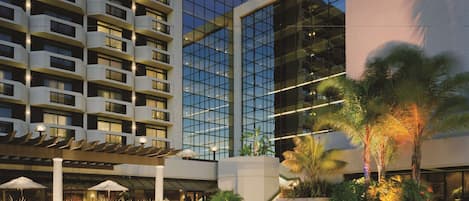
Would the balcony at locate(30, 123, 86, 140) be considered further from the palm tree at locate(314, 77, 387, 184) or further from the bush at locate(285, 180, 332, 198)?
the palm tree at locate(314, 77, 387, 184)

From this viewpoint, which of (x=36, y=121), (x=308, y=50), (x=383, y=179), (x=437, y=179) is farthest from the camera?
(x=308, y=50)

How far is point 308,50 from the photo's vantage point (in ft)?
126

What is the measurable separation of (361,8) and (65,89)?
2000cm

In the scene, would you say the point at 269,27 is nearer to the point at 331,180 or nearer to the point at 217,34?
the point at 217,34

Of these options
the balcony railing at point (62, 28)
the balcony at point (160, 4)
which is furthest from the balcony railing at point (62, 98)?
the balcony at point (160, 4)

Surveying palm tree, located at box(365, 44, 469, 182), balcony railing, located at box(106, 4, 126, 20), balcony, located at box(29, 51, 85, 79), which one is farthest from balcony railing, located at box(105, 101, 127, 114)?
palm tree, located at box(365, 44, 469, 182)

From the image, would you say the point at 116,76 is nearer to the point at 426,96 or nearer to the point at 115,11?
the point at 115,11

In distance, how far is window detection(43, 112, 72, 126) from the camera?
32.7 meters

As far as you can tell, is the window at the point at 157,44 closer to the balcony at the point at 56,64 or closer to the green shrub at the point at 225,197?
the balcony at the point at 56,64

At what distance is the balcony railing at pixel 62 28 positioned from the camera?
32.6 metres

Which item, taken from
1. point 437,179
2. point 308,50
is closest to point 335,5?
point 308,50

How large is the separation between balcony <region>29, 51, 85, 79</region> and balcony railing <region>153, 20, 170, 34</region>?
728cm

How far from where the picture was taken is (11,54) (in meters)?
30.0

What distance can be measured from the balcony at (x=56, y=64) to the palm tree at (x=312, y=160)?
1591 centimetres
